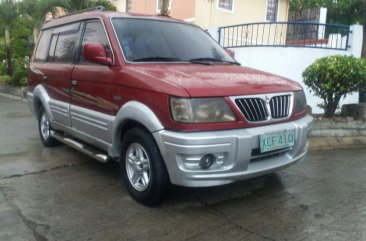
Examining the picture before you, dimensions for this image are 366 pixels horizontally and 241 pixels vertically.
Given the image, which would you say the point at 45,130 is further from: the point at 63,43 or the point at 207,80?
the point at 207,80

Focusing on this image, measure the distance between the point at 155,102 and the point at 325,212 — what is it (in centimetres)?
188

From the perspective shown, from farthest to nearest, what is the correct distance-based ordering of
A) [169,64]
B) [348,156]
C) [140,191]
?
[348,156], [169,64], [140,191]

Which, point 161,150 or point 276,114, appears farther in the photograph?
point 276,114

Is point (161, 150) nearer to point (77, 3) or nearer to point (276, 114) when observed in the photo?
point (276, 114)

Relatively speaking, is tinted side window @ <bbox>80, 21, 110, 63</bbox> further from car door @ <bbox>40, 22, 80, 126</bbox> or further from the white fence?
the white fence

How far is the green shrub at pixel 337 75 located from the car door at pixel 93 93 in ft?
12.2

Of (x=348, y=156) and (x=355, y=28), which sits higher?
Answer: (x=355, y=28)

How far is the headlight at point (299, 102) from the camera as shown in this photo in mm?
4199

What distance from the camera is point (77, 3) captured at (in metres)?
15.0

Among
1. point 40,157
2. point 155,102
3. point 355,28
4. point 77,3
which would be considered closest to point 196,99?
point 155,102

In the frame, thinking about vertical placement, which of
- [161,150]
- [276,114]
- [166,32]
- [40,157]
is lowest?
[40,157]

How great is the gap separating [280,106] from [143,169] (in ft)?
4.76

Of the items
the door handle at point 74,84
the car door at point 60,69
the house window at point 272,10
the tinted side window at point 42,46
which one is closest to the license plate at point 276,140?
the door handle at point 74,84

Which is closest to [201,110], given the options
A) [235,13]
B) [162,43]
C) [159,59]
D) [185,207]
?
[185,207]
